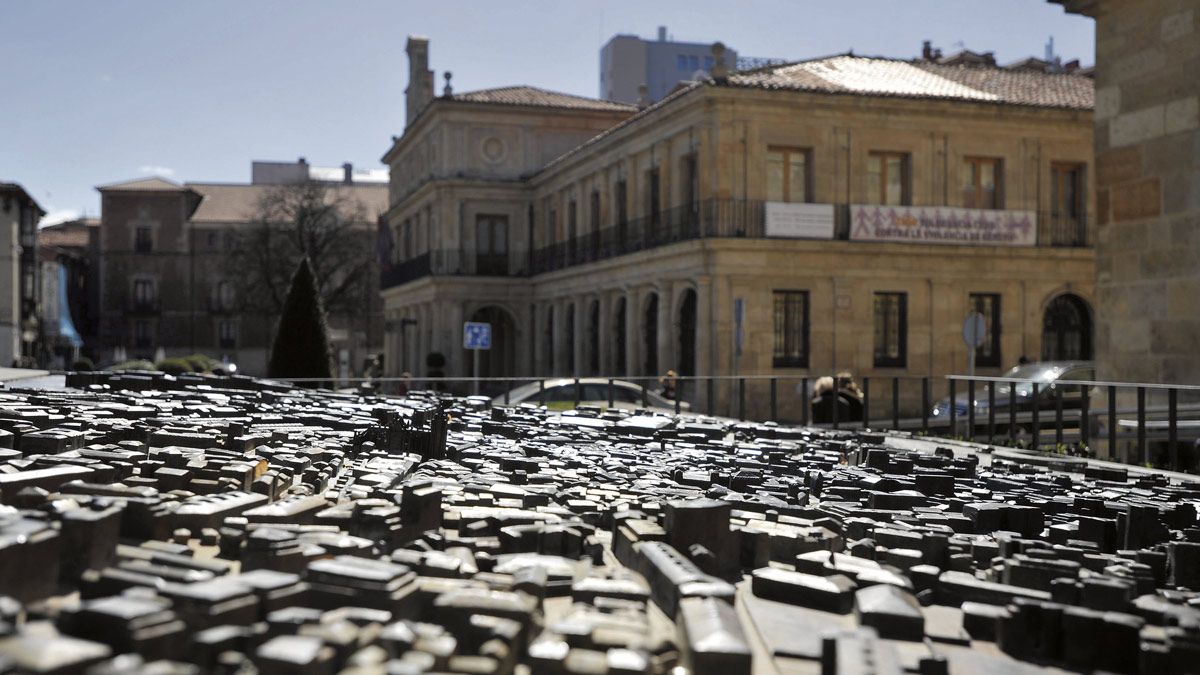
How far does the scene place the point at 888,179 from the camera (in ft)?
106

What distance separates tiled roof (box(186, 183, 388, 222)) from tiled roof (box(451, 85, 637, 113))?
28893mm

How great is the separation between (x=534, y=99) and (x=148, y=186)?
140 ft

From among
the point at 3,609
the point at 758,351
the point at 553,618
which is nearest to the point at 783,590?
the point at 553,618

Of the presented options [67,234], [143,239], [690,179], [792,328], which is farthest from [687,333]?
[67,234]

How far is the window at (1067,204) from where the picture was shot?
33406 millimetres

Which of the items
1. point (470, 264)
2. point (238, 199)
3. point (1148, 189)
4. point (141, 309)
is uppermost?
point (238, 199)

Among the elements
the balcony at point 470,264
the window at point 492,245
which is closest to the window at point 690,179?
the balcony at point 470,264

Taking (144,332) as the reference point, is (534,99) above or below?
above

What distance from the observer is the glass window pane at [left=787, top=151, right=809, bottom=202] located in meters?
31.3

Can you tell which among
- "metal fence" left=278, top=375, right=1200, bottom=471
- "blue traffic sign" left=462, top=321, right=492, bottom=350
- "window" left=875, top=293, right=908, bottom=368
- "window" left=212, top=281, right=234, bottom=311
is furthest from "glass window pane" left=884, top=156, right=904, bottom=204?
"window" left=212, top=281, right=234, bottom=311

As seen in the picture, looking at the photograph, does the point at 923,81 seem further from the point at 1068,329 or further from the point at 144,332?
the point at 144,332

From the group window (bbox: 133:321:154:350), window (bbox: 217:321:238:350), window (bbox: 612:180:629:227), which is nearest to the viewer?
window (bbox: 612:180:629:227)

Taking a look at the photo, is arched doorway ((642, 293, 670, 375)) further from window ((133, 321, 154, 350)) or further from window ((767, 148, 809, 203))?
window ((133, 321, 154, 350))

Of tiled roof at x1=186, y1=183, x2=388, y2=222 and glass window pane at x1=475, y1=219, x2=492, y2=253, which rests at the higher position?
tiled roof at x1=186, y1=183, x2=388, y2=222
